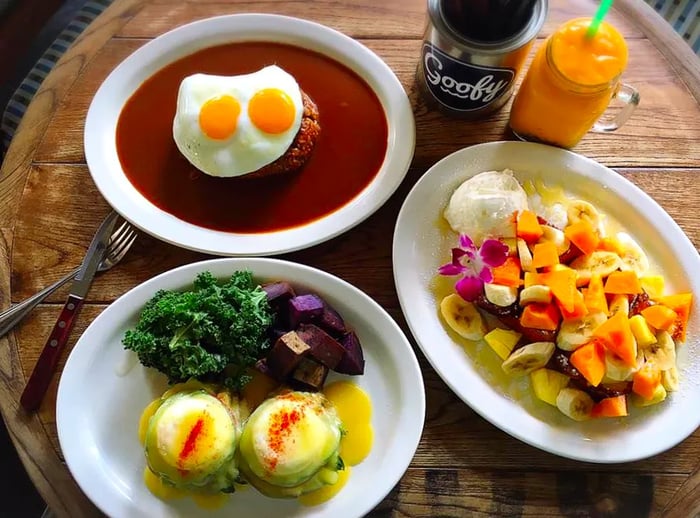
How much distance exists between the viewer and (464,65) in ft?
7.31

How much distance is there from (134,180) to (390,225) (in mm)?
1006

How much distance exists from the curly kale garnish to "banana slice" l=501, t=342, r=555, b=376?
33.4 inches

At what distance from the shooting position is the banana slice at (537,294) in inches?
84.2

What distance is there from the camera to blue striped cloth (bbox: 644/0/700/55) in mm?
3375

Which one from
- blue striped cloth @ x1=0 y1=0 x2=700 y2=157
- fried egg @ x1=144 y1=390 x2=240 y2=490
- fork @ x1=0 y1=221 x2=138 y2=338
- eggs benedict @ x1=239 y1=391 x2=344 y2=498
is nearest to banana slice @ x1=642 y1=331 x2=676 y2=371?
eggs benedict @ x1=239 y1=391 x2=344 y2=498

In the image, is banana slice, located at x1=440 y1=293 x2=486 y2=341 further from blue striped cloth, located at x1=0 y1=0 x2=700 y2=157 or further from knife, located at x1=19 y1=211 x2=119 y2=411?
blue striped cloth, located at x1=0 y1=0 x2=700 y2=157

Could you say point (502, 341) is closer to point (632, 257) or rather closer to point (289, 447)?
point (632, 257)

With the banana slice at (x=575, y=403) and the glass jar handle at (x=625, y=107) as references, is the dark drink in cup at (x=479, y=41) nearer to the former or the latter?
the glass jar handle at (x=625, y=107)

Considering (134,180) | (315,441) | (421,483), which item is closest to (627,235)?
(421,483)

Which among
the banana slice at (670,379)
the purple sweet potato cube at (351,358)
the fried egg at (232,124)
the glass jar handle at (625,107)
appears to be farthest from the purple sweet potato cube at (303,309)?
the glass jar handle at (625,107)

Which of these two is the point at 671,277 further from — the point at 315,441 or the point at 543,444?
the point at 315,441

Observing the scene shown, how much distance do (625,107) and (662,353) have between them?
0.94 m

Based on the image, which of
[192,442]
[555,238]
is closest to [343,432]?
[192,442]

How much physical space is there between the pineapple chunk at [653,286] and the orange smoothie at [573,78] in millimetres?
604
